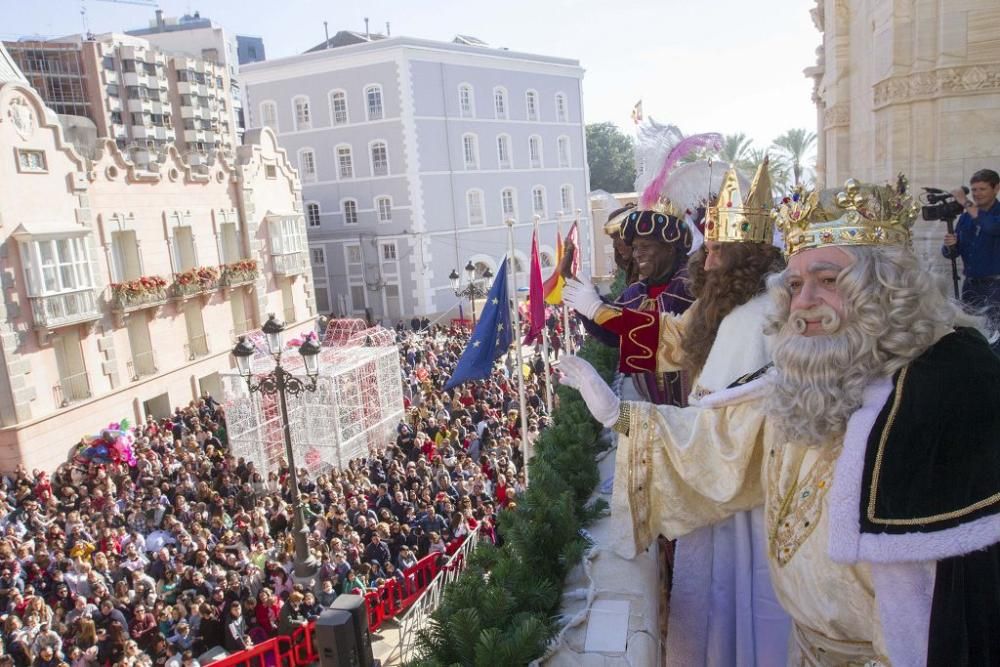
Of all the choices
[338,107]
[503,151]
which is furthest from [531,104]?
[338,107]

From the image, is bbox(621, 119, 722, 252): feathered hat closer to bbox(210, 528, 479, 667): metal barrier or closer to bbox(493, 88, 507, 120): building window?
bbox(210, 528, 479, 667): metal barrier

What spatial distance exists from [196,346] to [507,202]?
1992 cm

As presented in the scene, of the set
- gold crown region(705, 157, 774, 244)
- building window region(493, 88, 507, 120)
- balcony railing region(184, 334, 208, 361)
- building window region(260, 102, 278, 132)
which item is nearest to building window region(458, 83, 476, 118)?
building window region(493, 88, 507, 120)

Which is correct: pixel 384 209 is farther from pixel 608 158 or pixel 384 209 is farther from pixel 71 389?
pixel 608 158

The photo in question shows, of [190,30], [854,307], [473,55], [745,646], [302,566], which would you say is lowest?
[302,566]

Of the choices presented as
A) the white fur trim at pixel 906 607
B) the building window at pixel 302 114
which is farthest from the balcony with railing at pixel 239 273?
the white fur trim at pixel 906 607

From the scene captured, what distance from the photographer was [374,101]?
33000mm

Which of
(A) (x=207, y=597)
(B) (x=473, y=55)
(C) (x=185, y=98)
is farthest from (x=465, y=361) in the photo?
(C) (x=185, y=98)

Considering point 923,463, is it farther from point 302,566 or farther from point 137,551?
point 137,551

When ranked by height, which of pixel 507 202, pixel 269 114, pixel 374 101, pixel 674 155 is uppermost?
pixel 269 114

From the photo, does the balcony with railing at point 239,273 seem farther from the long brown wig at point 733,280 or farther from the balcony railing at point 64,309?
the long brown wig at point 733,280

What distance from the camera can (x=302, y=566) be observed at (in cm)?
895

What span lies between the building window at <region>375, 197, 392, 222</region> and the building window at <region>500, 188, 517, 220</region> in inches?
238

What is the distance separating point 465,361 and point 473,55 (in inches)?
1163
